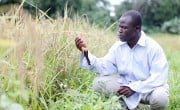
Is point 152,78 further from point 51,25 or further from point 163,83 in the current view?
point 51,25

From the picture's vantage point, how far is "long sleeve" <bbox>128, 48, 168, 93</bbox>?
456cm

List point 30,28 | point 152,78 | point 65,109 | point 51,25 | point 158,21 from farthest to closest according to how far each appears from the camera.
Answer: point 158,21
point 51,25
point 152,78
point 65,109
point 30,28

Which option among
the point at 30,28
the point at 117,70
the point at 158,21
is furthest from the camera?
the point at 158,21

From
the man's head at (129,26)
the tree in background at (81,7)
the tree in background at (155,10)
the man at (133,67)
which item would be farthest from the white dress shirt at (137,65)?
the tree in background at (155,10)

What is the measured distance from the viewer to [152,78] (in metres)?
4.57

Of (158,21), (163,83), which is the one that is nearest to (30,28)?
(163,83)

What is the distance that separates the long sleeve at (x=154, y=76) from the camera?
456 centimetres

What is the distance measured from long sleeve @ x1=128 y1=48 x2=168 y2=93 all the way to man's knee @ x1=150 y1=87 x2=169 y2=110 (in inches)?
2.5

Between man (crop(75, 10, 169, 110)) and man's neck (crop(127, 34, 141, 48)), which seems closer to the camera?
man (crop(75, 10, 169, 110))

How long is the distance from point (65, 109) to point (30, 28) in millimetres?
1297

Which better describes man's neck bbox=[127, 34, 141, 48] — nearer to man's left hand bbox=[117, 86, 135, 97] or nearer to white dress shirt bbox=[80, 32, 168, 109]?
white dress shirt bbox=[80, 32, 168, 109]

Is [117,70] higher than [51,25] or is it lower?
lower

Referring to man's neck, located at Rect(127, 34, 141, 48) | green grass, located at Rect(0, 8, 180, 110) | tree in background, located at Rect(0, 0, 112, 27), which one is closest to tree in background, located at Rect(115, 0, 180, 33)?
tree in background, located at Rect(0, 0, 112, 27)

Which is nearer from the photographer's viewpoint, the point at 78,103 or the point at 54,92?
the point at 78,103
